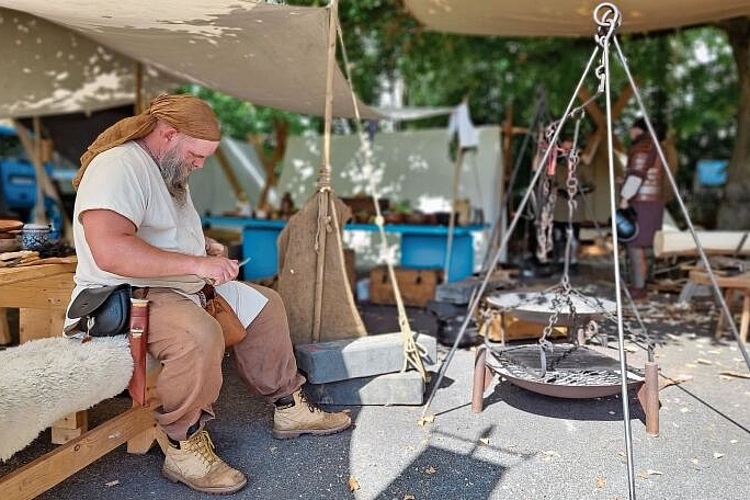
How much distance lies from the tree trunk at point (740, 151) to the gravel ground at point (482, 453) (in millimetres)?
5106

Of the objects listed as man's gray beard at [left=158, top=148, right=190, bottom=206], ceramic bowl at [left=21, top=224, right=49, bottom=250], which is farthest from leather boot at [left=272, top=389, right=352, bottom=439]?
ceramic bowl at [left=21, top=224, right=49, bottom=250]

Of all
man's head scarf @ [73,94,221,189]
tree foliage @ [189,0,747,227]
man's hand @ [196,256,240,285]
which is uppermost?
tree foliage @ [189,0,747,227]

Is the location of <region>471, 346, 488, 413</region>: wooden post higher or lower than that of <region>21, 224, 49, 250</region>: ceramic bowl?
lower

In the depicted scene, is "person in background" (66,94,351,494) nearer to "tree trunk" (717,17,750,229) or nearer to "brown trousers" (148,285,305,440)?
"brown trousers" (148,285,305,440)

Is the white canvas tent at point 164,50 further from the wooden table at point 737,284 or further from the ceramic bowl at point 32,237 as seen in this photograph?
the wooden table at point 737,284

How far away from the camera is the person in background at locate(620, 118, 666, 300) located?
6340 millimetres

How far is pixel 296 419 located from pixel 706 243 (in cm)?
476

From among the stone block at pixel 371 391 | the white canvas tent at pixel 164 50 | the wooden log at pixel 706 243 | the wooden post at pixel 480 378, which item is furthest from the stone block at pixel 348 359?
the wooden log at pixel 706 243

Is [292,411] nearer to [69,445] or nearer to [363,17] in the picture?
[69,445]

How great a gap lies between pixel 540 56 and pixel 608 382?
333 inches

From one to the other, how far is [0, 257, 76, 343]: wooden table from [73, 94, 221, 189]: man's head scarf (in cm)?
56

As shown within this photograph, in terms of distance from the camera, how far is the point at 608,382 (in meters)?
2.93

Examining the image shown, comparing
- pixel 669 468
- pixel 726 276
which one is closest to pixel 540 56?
pixel 726 276

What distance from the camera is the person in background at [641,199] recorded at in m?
6.34
